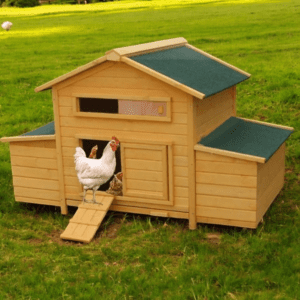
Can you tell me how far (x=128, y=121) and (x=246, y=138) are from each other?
1688mm

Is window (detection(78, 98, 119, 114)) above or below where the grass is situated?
above

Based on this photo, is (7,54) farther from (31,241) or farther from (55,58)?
(31,241)

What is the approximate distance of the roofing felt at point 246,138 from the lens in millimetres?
7598

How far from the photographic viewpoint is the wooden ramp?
7.64 metres

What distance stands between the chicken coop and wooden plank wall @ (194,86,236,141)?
0.05ft

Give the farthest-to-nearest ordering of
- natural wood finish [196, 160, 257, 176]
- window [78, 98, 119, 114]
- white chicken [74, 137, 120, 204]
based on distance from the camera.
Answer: window [78, 98, 119, 114]
white chicken [74, 137, 120, 204]
natural wood finish [196, 160, 257, 176]

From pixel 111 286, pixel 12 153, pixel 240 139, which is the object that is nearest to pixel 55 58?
pixel 12 153

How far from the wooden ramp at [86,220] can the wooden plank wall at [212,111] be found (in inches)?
63.8

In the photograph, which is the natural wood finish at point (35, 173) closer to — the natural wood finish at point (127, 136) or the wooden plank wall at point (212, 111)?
the natural wood finish at point (127, 136)

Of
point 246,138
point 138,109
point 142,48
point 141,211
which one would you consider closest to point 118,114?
point 138,109

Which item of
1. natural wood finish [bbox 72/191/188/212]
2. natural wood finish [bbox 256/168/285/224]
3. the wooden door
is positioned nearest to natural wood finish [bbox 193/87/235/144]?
the wooden door

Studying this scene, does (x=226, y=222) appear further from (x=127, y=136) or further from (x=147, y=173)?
(x=127, y=136)

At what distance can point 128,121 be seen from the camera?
7816 millimetres

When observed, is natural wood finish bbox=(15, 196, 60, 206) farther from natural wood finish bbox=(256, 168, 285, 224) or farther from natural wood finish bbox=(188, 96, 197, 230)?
natural wood finish bbox=(256, 168, 285, 224)
